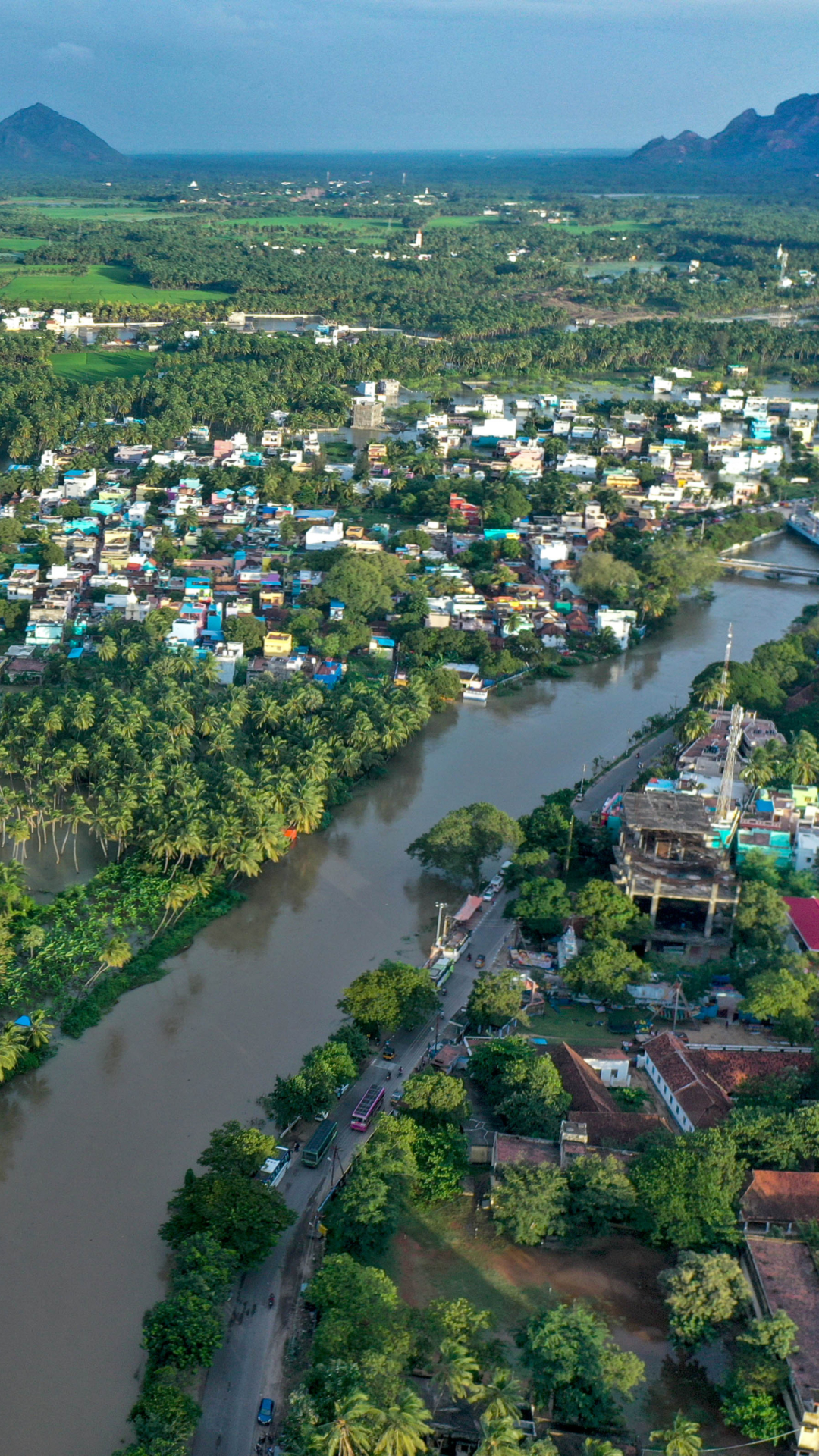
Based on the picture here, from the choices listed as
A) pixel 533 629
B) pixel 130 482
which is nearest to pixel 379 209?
pixel 130 482

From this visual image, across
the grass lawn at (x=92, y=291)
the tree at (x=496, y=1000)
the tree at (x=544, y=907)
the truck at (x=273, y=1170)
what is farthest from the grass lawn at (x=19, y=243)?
the truck at (x=273, y=1170)

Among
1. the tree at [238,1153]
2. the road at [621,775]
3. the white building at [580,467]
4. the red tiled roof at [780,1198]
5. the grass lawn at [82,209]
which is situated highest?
the grass lawn at [82,209]

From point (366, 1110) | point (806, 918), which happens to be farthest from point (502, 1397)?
point (806, 918)

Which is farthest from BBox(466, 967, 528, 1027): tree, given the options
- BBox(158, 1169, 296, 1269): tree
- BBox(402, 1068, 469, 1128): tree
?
BBox(158, 1169, 296, 1269): tree

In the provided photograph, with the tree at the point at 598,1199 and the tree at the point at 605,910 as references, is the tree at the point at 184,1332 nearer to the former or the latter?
the tree at the point at 598,1199

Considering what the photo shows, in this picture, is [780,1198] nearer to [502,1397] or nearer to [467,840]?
[502,1397]

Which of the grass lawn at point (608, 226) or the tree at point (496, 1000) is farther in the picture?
the grass lawn at point (608, 226)

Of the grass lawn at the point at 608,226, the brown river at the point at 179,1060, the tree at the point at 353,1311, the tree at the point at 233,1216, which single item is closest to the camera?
the tree at the point at 353,1311

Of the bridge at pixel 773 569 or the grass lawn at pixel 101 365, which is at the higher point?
the grass lawn at pixel 101 365
